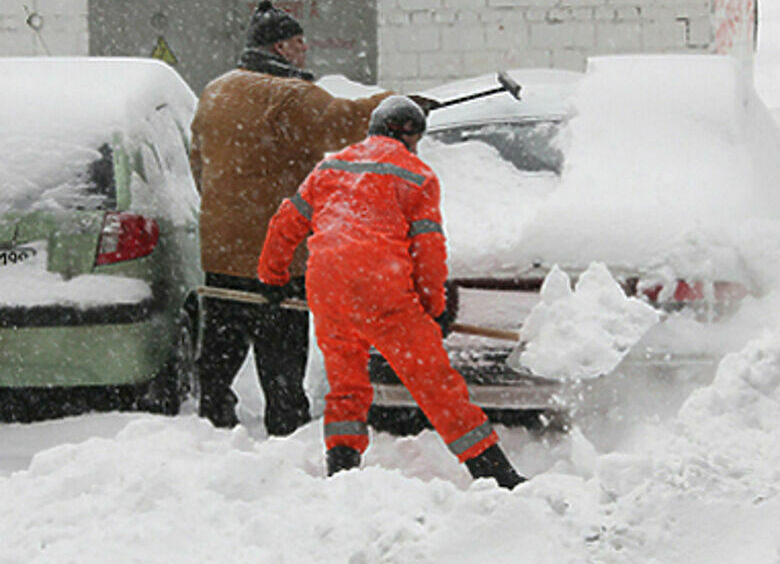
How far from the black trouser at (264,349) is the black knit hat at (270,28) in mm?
983

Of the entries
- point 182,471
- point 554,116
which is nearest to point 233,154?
point 554,116

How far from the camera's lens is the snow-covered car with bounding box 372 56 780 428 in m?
3.58

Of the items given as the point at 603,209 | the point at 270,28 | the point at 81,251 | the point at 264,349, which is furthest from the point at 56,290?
the point at 603,209

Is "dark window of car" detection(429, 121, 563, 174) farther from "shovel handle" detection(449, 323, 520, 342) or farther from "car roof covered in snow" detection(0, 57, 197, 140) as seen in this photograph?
"car roof covered in snow" detection(0, 57, 197, 140)

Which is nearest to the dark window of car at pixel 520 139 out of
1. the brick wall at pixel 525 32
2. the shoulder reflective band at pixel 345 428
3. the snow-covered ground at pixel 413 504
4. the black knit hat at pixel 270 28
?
the black knit hat at pixel 270 28

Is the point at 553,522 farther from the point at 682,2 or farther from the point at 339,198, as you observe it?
the point at 682,2

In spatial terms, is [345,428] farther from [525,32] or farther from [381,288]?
→ [525,32]

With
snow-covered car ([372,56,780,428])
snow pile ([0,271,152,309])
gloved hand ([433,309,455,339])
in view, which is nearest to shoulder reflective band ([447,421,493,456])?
snow-covered car ([372,56,780,428])

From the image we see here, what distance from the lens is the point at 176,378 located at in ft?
15.7

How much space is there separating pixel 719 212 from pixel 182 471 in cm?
205

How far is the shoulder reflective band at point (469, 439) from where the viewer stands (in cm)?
348

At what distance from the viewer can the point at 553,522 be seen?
2.60 m

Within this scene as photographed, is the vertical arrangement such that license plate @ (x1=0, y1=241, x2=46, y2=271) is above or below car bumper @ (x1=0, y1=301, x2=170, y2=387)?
above

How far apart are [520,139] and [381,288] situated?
1.16 meters
